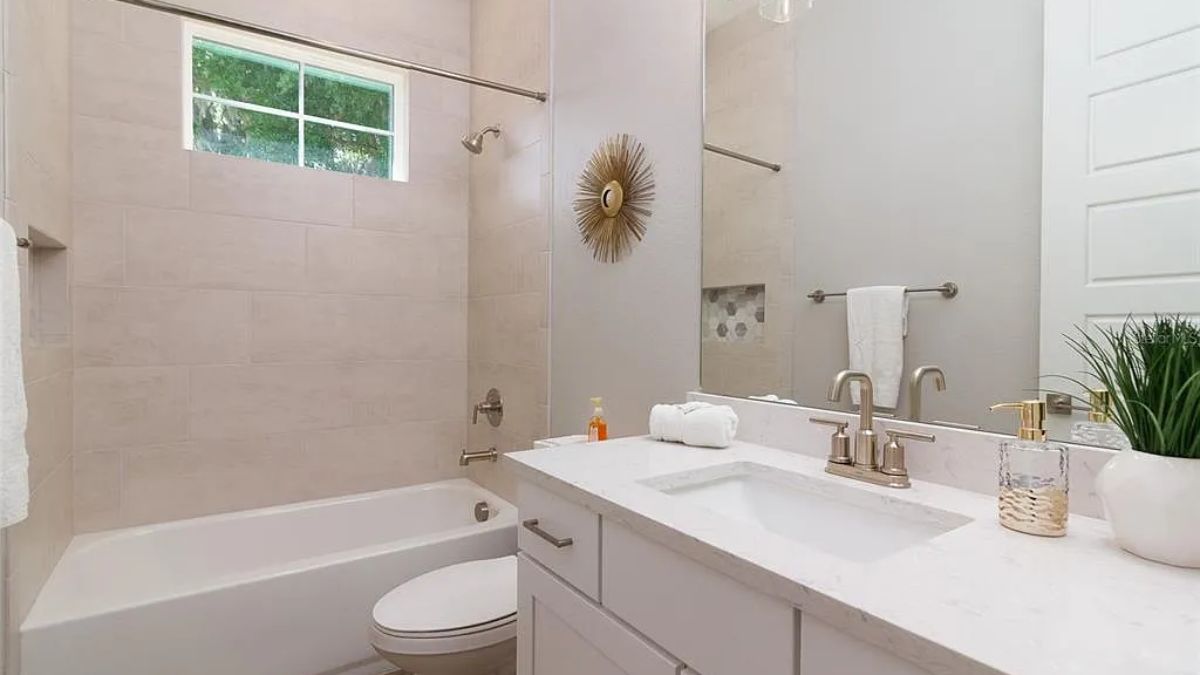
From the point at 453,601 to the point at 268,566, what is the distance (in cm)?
110

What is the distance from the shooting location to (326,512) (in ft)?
7.77

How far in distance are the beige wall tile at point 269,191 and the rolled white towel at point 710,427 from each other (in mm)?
1891

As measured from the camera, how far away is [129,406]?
2.04 m

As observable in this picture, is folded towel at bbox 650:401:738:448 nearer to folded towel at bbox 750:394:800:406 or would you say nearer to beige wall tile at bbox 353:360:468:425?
folded towel at bbox 750:394:800:406

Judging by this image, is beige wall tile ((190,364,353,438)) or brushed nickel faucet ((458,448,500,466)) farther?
brushed nickel faucet ((458,448,500,466))

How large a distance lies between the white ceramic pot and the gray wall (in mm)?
254


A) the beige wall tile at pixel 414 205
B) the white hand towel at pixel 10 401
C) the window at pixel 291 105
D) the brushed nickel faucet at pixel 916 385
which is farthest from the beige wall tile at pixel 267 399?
the brushed nickel faucet at pixel 916 385

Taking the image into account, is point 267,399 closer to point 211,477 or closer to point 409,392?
point 211,477

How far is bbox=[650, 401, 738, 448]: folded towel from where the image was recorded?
1234mm

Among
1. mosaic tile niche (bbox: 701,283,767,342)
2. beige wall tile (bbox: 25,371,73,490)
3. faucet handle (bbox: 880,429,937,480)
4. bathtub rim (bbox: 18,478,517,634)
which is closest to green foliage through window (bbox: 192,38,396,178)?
beige wall tile (bbox: 25,371,73,490)

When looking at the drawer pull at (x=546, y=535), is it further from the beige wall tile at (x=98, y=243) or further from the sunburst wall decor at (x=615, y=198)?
the beige wall tile at (x=98, y=243)

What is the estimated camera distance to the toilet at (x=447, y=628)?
1.37m

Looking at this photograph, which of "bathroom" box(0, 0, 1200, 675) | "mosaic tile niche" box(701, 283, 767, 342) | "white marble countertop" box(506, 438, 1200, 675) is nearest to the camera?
"white marble countertop" box(506, 438, 1200, 675)

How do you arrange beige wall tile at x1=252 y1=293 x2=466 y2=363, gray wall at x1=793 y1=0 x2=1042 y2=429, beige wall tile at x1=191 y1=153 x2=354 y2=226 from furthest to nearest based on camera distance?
beige wall tile at x1=252 y1=293 x2=466 y2=363 < beige wall tile at x1=191 y1=153 x2=354 y2=226 < gray wall at x1=793 y1=0 x2=1042 y2=429
